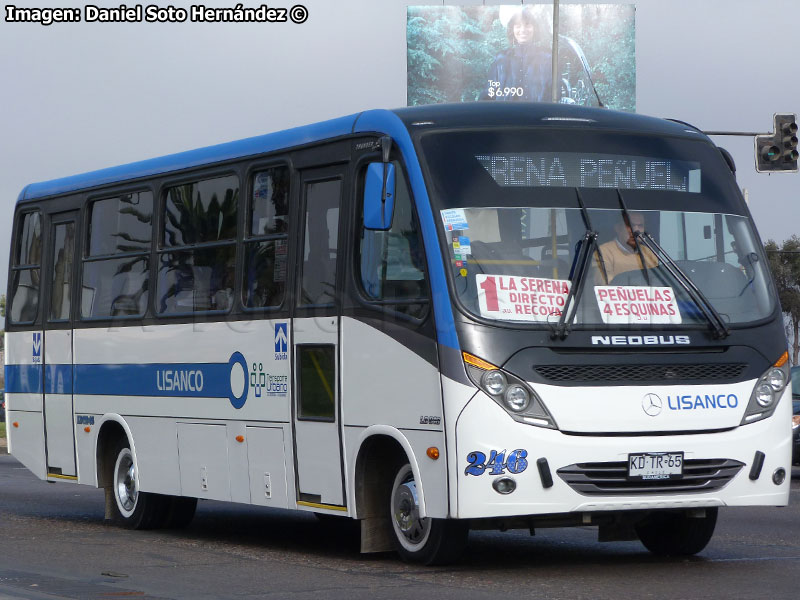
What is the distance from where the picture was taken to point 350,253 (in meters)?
11.1

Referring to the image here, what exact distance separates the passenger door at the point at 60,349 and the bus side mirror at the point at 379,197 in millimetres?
5691

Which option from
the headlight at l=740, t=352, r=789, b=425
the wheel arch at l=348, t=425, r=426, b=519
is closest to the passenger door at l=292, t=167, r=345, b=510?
the wheel arch at l=348, t=425, r=426, b=519

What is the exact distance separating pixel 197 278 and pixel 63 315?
291cm

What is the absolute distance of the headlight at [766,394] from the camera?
1023cm

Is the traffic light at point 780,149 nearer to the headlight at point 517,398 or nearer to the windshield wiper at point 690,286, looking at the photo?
the windshield wiper at point 690,286

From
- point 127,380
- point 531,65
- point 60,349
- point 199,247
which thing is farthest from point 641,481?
point 531,65

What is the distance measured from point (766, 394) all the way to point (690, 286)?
853 millimetres

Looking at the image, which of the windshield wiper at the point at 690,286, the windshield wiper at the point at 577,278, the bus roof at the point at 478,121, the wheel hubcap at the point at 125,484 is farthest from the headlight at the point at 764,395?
the wheel hubcap at the point at 125,484

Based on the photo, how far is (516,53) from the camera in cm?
6925

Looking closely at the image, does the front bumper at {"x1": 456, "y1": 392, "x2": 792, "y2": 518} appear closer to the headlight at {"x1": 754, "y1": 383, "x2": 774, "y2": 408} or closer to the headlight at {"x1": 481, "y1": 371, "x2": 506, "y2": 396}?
the headlight at {"x1": 481, "y1": 371, "x2": 506, "y2": 396}

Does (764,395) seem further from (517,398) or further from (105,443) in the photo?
(105,443)

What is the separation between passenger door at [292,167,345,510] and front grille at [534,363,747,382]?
194 centimetres

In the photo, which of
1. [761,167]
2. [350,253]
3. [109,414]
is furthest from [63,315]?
[761,167]

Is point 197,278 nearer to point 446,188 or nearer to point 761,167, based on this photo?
point 446,188
